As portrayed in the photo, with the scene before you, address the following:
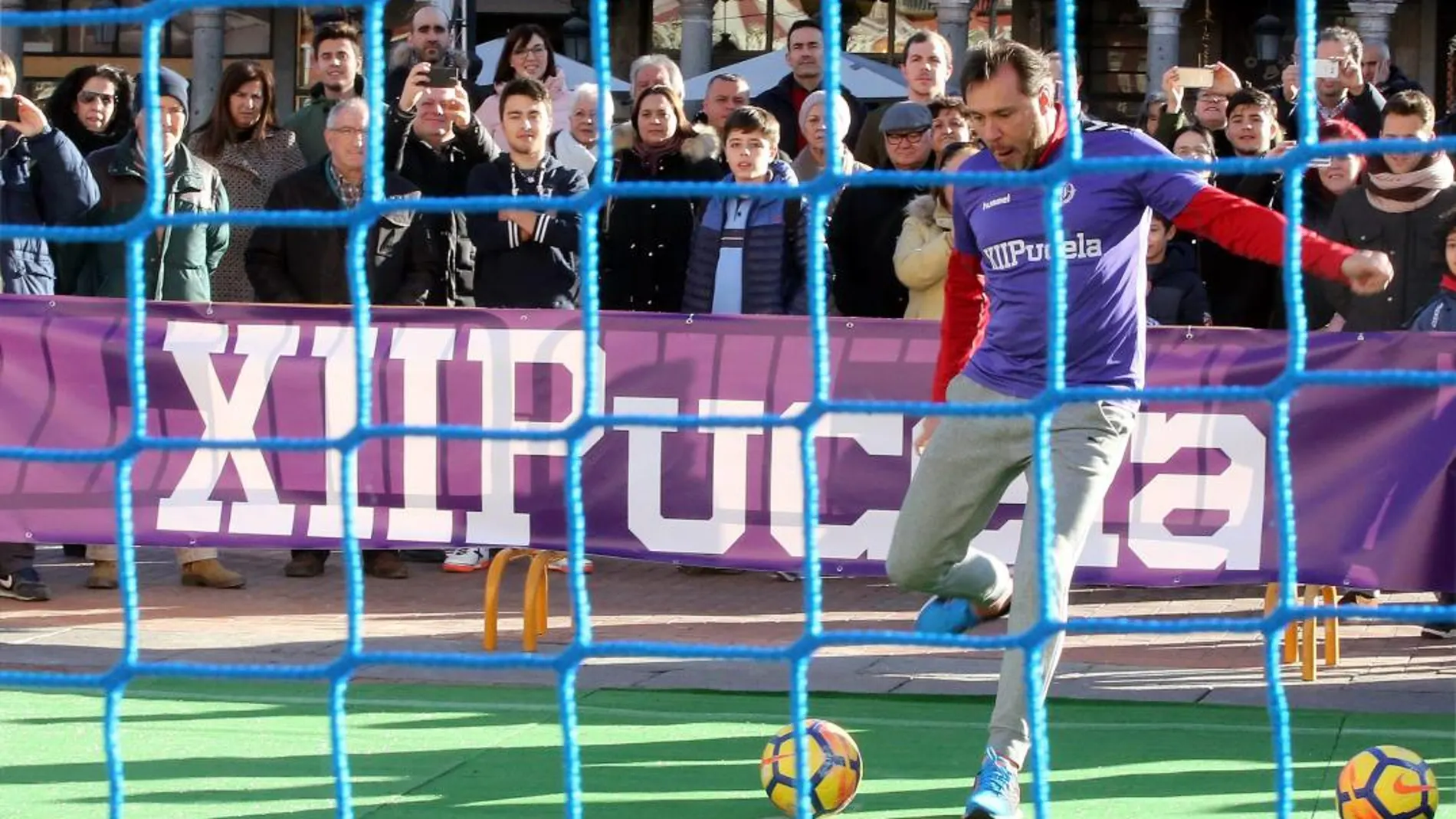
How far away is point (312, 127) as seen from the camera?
372 inches

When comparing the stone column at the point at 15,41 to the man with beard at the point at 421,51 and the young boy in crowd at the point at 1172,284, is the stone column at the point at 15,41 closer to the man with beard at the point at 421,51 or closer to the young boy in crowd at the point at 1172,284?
the man with beard at the point at 421,51

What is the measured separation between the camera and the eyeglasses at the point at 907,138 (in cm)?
844

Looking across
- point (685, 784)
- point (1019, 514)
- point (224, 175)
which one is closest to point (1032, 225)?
point (685, 784)

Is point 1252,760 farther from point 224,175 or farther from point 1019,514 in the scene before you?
point 224,175

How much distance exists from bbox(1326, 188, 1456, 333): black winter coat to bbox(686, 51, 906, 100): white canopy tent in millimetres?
10867

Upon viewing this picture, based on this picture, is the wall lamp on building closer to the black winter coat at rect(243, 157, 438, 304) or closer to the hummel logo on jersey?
the black winter coat at rect(243, 157, 438, 304)

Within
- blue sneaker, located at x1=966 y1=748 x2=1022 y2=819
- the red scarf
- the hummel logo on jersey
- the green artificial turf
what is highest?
the red scarf

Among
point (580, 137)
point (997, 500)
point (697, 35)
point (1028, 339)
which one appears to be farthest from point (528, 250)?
point (697, 35)

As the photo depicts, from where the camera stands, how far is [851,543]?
23.8ft

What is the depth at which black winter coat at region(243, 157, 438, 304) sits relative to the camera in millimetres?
8500

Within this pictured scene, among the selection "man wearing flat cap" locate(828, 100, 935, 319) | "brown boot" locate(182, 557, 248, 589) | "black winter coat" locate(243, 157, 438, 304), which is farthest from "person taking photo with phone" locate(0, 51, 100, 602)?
"man wearing flat cap" locate(828, 100, 935, 319)

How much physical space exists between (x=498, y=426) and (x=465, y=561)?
1.78 metres

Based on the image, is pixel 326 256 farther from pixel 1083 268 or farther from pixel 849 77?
pixel 849 77

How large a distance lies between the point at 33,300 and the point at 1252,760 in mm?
4323
